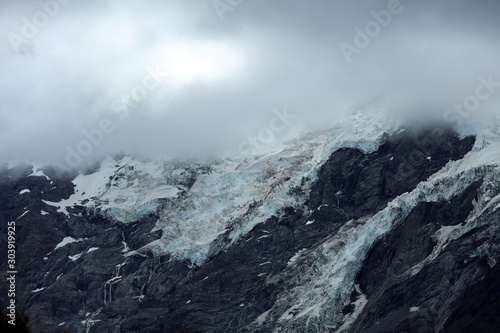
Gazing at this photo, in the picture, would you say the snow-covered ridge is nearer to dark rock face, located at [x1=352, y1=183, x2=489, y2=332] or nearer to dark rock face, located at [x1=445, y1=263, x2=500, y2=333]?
dark rock face, located at [x1=352, y1=183, x2=489, y2=332]

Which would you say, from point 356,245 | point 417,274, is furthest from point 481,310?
point 356,245

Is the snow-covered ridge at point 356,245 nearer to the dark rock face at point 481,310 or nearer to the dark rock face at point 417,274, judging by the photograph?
the dark rock face at point 417,274

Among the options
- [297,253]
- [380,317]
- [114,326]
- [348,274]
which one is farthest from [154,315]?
[380,317]

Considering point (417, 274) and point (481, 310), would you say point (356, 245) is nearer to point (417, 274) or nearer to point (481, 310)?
point (417, 274)

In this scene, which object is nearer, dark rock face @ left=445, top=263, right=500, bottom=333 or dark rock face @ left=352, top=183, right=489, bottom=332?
dark rock face @ left=445, top=263, right=500, bottom=333

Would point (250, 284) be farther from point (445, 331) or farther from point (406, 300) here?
point (445, 331)

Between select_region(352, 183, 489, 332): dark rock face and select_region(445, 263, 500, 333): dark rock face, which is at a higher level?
select_region(352, 183, 489, 332): dark rock face

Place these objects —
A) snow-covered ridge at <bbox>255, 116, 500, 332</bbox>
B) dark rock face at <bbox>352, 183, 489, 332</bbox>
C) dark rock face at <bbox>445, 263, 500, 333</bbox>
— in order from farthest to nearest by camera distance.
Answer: snow-covered ridge at <bbox>255, 116, 500, 332</bbox> < dark rock face at <bbox>352, 183, 489, 332</bbox> < dark rock face at <bbox>445, 263, 500, 333</bbox>

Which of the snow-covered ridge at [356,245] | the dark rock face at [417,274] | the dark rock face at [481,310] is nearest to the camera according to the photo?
the dark rock face at [481,310]

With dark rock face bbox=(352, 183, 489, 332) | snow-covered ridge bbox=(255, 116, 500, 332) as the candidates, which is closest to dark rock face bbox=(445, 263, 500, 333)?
dark rock face bbox=(352, 183, 489, 332)

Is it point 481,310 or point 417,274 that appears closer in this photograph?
point 481,310

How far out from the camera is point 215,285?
196 meters

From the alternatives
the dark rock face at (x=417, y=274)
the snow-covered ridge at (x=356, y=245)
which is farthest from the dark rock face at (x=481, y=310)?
the snow-covered ridge at (x=356, y=245)

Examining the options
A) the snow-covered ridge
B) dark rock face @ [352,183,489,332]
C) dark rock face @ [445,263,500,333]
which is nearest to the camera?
dark rock face @ [445,263,500,333]
